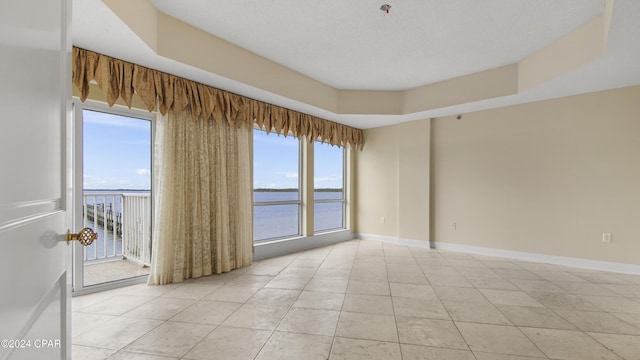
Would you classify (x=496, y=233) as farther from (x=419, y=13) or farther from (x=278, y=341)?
(x=278, y=341)

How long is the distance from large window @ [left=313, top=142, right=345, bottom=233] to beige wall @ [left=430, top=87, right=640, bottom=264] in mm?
1967

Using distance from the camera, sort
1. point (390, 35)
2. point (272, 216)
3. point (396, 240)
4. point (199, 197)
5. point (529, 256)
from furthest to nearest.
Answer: point (396, 240)
point (272, 216)
point (529, 256)
point (199, 197)
point (390, 35)

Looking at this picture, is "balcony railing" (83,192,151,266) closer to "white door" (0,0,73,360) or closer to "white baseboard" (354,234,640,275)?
"white door" (0,0,73,360)

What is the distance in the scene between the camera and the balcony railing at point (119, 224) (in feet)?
12.0

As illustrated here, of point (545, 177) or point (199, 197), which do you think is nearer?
point (199, 197)

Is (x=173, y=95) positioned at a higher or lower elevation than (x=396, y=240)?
higher

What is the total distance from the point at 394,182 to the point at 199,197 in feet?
12.5

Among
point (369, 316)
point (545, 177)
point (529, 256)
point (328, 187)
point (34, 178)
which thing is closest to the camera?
point (34, 178)

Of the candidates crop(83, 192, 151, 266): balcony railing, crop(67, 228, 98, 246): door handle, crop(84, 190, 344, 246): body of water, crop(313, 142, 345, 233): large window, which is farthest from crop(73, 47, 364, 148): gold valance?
crop(67, 228, 98, 246): door handle

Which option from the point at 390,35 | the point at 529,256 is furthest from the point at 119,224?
the point at 529,256

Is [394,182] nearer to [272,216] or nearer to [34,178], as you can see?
[272,216]

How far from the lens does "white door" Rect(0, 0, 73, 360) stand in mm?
523

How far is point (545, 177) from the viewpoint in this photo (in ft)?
13.6

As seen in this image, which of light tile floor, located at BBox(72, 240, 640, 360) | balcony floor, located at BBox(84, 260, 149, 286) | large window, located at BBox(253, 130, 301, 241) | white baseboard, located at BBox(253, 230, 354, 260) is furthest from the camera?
large window, located at BBox(253, 130, 301, 241)
